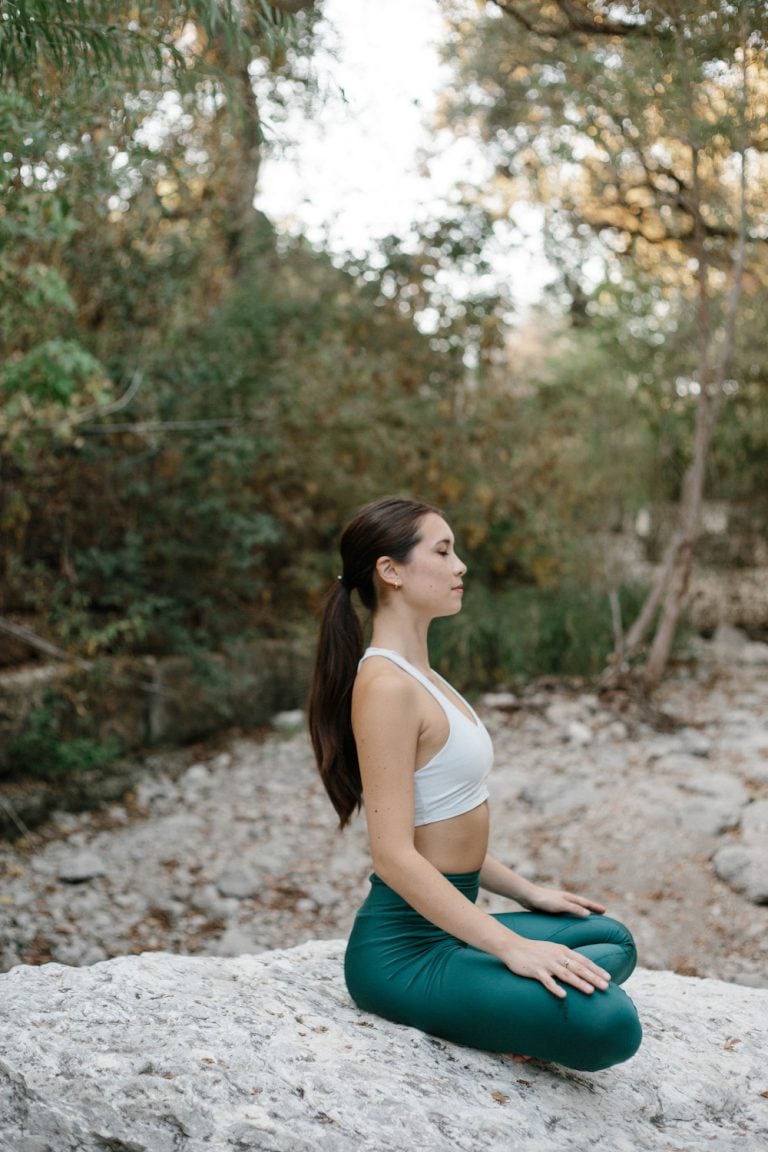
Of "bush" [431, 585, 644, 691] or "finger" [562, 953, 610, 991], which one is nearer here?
"finger" [562, 953, 610, 991]

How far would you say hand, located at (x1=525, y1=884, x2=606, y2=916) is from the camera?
2443 mm

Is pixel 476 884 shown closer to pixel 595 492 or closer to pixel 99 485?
pixel 99 485

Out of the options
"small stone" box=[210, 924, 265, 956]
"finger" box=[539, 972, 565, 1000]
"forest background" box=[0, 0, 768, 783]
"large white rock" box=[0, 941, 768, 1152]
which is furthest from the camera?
"forest background" box=[0, 0, 768, 783]

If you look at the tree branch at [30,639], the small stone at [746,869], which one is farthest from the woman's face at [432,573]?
the tree branch at [30,639]

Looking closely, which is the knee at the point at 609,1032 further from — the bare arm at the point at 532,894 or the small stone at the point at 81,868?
the small stone at the point at 81,868

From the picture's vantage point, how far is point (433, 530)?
2.42m

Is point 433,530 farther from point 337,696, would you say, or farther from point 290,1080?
point 290,1080

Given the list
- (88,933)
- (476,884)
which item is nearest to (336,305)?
(88,933)

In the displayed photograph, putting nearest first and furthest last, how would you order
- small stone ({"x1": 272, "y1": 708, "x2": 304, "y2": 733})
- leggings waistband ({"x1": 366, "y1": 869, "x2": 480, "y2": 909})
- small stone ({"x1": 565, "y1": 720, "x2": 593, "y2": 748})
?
1. leggings waistband ({"x1": 366, "y1": 869, "x2": 480, "y2": 909})
2. small stone ({"x1": 565, "y1": 720, "x2": 593, "y2": 748})
3. small stone ({"x1": 272, "y1": 708, "x2": 304, "y2": 733})

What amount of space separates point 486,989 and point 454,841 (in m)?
0.33

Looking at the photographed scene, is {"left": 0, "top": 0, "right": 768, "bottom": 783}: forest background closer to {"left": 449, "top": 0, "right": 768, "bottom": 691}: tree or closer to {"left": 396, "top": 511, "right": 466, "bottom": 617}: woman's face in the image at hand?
{"left": 449, "top": 0, "right": 768, "bottom": 691}: tree

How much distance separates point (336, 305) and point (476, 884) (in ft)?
20.1

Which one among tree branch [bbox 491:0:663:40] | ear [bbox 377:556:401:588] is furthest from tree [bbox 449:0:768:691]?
ear [bbox 377:556:401:588]

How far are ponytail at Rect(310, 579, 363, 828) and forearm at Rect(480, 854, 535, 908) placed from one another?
0.34m
